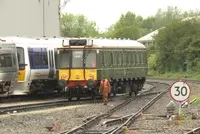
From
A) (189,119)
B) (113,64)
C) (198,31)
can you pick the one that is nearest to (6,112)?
(189,119)

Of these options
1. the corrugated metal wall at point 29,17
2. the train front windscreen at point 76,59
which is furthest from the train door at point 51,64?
the corrugated metal wall at point 29,17

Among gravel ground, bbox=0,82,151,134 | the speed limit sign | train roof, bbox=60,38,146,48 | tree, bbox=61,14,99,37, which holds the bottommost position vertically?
gravel ground, bbox=0,82,151,134

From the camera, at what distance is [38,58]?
104 ft

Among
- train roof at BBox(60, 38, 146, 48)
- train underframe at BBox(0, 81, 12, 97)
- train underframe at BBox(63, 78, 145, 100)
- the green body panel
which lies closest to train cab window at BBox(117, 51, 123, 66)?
the green body panel

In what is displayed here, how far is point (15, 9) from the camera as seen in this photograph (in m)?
51.8

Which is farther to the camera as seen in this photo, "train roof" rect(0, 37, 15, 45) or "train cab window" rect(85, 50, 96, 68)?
"train cab window" rect(85, 50, 96, 68)

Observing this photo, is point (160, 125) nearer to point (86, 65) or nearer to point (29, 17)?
point (86, 65)

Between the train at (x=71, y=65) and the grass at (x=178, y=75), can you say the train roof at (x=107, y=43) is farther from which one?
the grass at (x=178, y=75)

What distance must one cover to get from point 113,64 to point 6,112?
10.4 m

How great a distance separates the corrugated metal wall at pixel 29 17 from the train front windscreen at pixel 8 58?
21126 mm

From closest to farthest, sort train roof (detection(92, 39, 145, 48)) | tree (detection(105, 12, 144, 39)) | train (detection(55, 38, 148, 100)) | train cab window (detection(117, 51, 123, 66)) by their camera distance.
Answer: train (detection(55, 38, 148, 100))
train roof (detection(92, 39, 145, 48))
train cab window (detection(117, 51, 123, 66))
tree (detection(105, 12, 144, 39))

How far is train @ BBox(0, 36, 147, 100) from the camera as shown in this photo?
97.7 ft

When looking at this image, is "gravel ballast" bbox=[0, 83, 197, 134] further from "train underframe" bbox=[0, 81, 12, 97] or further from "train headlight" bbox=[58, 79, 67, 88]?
"train headlight" bbox=[58, 79, 67, 88]

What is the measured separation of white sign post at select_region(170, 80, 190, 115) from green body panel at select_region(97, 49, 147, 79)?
39.1 feet
